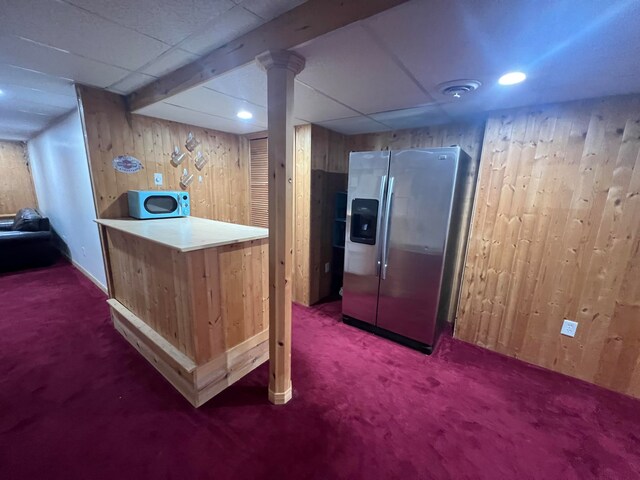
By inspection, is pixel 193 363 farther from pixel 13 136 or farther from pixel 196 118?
pixel 13 136

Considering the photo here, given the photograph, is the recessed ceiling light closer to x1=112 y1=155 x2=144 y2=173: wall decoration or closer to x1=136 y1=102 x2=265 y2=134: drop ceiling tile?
x1=136 y1=102 x2=265 y2=134: drop ceiling tile

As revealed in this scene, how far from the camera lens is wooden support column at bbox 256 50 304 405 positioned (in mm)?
1435

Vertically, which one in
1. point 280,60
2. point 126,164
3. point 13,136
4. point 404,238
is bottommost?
point 404,238

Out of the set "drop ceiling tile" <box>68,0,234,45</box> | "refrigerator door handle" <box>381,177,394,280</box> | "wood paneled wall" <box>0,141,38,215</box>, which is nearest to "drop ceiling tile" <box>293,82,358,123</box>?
"drop ceiling tile" <box>68,0,234,45</box>

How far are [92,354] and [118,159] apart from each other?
1839 millimetres

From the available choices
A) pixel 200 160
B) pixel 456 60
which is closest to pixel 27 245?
pixel 200 160

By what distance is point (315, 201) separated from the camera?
10.2 feet

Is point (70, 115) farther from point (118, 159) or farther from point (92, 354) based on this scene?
point (92, 354)

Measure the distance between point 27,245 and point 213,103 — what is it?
428 cm

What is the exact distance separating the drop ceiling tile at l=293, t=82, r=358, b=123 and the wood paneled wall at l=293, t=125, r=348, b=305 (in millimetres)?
339

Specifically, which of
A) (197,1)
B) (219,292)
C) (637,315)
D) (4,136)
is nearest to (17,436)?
(219,292)

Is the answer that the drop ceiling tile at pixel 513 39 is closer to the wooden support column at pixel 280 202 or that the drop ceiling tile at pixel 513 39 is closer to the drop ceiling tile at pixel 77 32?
the wooden support column at pixel 280 202

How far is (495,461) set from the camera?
4.83 feet

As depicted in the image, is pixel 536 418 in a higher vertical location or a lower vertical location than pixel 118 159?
lower
